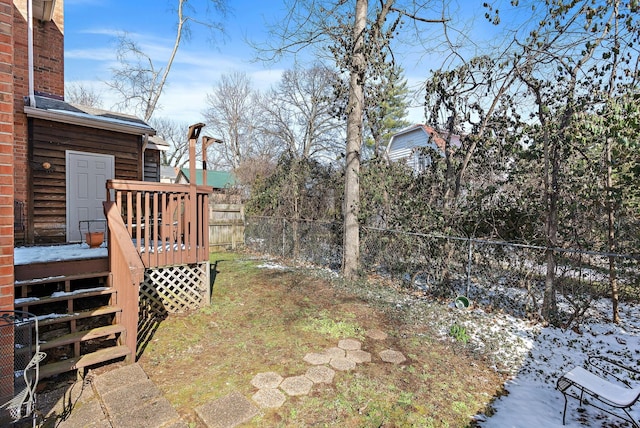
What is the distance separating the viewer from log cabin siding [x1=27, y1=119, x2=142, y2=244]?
605cm

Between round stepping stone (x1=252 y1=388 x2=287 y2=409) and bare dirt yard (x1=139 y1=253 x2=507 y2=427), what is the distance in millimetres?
51

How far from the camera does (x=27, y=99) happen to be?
236 inches

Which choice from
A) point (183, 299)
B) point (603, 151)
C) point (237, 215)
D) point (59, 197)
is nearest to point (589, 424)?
point (603, 151)

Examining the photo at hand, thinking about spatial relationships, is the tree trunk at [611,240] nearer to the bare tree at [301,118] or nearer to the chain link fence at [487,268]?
the chain link fence at [487,268]

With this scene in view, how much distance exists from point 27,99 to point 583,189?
950 cm

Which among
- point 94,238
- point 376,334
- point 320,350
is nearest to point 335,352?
point 320,350

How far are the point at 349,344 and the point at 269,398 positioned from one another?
4.31 feet

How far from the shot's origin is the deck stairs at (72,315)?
2.93m

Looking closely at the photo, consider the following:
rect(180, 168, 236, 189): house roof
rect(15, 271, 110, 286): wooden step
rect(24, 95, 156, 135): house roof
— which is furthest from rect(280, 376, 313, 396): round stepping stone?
rect(180, 168, 236, 189): house roof

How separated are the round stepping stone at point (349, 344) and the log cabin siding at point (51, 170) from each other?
20.2 feet

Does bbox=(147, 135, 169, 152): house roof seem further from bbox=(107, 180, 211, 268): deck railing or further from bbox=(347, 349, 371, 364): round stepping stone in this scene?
bbox=(347, 349, 371, 364): round stepping stone

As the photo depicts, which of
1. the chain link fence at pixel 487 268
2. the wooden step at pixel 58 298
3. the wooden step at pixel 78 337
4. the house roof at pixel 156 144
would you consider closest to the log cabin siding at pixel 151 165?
the house roof at pixel 156 144

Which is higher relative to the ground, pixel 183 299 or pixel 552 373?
pixel 183 299

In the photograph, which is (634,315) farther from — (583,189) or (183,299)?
(183,299)
